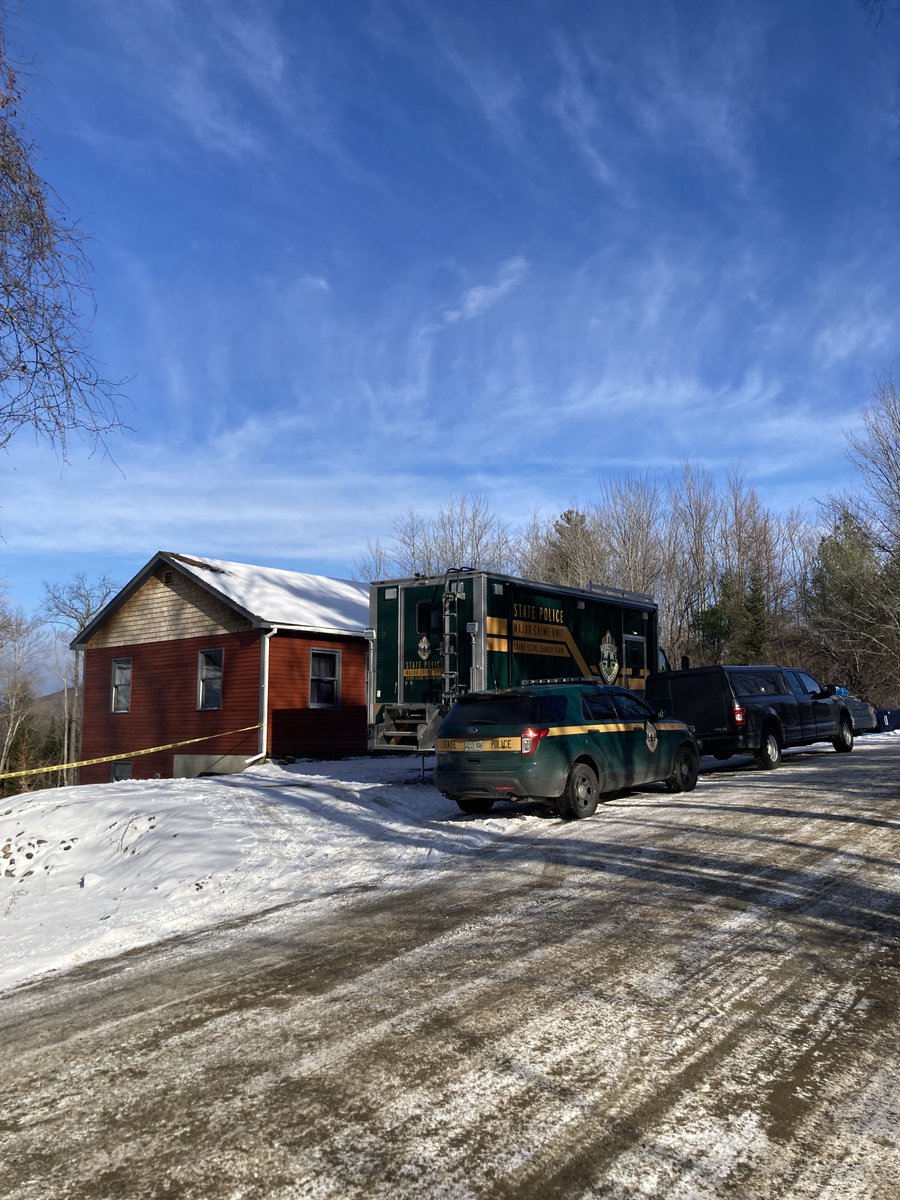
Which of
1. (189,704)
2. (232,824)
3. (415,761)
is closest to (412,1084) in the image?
(232,824)

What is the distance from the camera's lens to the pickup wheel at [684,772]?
44.7ft

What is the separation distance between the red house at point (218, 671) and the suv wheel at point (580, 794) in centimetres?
1238

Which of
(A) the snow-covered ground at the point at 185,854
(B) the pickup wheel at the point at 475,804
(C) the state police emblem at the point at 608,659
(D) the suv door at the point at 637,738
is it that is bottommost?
(A) the snow-covered ground at the point at 185,854

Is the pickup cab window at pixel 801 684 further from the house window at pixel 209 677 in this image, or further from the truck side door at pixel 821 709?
the house window at pixel 209 677

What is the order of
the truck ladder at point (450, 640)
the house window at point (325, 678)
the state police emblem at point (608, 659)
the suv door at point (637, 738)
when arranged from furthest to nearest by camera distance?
1. the house window at point (325, 678)
2. the state police emblem at point (608, 659)
3. the truck ladder at point (450, 640)
4. the suv door at point (637, 738)

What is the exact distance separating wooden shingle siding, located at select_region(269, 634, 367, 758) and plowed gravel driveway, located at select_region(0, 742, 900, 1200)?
15.8 m

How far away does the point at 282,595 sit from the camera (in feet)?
84.0

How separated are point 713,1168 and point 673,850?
593cm

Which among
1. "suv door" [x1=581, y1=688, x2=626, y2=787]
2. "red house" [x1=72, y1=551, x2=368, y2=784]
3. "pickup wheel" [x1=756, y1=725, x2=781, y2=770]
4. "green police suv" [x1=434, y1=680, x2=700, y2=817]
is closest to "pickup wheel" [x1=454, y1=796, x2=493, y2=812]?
"green police suv" [x1=434, y1=680, x2=700, y2=817]

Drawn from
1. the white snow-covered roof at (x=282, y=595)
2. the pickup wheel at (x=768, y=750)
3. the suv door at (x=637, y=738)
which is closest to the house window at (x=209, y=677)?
the white snow-covered roof at (x=282, y=595)

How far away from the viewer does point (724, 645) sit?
143 ft

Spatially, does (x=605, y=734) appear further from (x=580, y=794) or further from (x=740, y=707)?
(x=740, y=707)

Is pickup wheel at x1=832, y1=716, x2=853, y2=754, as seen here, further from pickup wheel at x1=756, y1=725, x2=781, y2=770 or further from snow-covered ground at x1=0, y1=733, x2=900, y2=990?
snow-covered ground at x1=0, y1=733, x2=900, y2=990

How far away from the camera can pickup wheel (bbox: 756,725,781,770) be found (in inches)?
640
